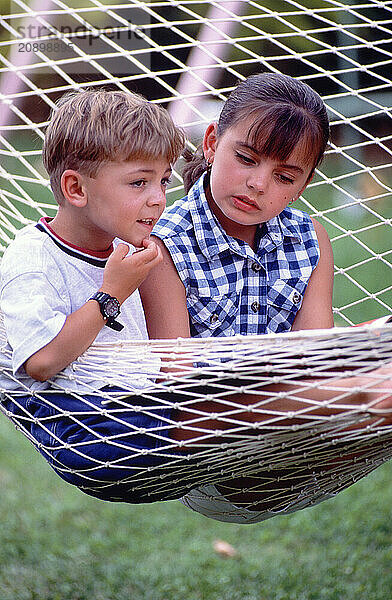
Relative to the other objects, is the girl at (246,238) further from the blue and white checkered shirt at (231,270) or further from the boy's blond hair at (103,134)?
the boy's blond hair at (103,134)

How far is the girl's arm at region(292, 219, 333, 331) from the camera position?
64.4 inches

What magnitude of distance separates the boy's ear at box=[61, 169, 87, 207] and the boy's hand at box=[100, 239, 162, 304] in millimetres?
106

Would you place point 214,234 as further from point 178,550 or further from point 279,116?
point 178,550

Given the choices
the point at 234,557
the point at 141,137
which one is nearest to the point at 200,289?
the point at 141,137

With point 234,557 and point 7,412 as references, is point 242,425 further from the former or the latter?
point 234,557

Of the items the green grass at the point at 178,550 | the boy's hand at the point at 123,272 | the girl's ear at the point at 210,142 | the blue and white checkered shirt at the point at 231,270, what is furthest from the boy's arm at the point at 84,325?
the green grass at the point at 178,550

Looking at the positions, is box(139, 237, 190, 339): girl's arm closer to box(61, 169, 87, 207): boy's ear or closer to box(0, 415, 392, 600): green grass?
box(61, 169, 87, 207): boy's ear

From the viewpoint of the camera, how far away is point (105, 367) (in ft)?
4.12

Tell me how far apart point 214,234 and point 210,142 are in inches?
6.9

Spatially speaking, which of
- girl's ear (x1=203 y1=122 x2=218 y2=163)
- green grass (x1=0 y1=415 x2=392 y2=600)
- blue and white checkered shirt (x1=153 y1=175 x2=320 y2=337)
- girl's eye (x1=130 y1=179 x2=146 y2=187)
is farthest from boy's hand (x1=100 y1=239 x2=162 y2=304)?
green grass (x1=0 y1=415 x2=392 y2=600)

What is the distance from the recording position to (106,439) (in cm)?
126

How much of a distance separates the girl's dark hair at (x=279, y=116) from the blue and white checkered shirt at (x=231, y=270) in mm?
180

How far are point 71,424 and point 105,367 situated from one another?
123 millimetres

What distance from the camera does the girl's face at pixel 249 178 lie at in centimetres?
147
